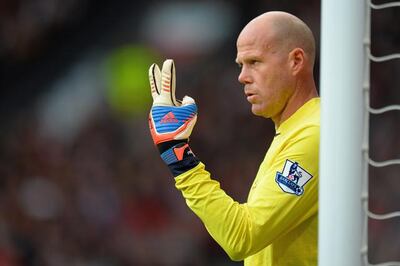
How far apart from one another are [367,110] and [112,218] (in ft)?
20.2

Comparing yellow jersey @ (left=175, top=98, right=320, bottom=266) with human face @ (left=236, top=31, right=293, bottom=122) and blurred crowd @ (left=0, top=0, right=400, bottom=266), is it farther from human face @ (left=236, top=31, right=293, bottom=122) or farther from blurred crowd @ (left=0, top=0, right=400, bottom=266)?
blurred crowd @ (left=0, top=0, right=400, bottom=266)

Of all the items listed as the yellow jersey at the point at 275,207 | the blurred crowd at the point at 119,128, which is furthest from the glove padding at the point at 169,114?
the blurred crowd at the point at 119,128

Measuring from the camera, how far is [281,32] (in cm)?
311

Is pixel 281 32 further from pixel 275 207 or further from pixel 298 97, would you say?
pixel 275 207

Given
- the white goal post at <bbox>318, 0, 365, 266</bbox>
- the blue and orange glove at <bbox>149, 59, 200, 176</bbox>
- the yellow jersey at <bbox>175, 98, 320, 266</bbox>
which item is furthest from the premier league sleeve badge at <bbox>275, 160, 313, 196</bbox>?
the white goal post at <bbox>318, 0, 365, 266</bbox>

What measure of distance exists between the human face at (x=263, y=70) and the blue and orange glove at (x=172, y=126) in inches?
8.0

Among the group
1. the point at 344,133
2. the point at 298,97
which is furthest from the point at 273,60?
the point at 344,133

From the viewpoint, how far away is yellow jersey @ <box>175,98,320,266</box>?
2.86 m

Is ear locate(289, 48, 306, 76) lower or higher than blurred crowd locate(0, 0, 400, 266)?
higher

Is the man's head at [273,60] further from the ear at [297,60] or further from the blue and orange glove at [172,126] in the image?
the blue and orange glove at [172,126]

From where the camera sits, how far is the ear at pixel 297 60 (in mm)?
3119

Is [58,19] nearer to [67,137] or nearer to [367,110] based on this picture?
[67,137]

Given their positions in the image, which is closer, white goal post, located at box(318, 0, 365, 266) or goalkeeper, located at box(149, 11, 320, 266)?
white goal post, located at box(318, 0, 365, 266)

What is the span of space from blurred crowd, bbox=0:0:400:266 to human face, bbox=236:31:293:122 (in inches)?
176
